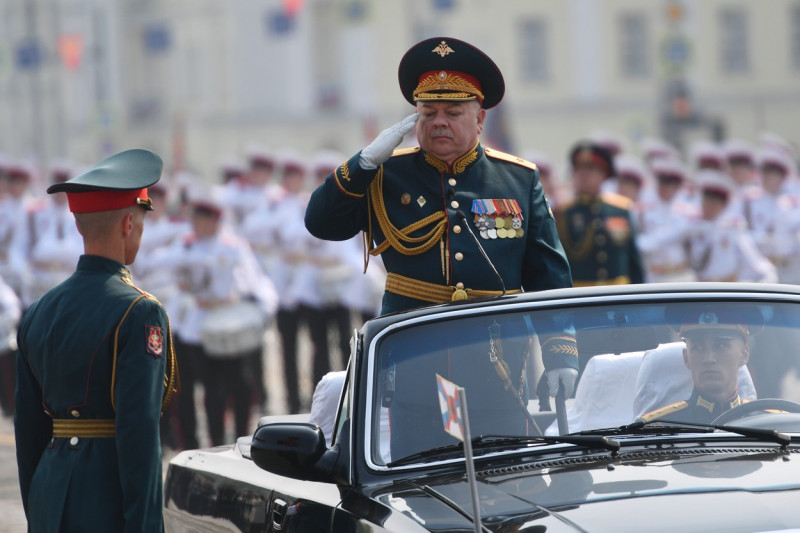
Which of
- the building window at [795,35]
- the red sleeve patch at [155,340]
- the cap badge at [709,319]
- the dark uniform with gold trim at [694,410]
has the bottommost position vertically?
the dark uniform with gold trim at [694,410]

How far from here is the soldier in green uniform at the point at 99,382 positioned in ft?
16.3

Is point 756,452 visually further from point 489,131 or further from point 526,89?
point 526,89

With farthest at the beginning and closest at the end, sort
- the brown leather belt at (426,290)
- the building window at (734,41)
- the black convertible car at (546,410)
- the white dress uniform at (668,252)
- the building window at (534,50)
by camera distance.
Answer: the building window at (534,50), the building window at (734,41), the white dress uniform at (668,252), the brown leather belt at (426,290), the black convertible car at (546,410)

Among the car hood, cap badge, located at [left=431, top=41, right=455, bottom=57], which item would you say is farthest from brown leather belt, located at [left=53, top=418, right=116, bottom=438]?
cap badge, located at [left=431, top=41, right=455, bottom=57]

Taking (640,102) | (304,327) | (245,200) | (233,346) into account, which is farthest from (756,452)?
(640,102)

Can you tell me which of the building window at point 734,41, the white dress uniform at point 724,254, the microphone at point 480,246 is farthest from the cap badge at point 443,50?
the building window at point 734,41

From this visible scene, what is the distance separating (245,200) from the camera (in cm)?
1902

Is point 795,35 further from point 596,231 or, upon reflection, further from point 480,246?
point 480,246

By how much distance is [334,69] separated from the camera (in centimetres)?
6988

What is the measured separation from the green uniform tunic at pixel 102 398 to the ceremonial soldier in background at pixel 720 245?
10.1 metres

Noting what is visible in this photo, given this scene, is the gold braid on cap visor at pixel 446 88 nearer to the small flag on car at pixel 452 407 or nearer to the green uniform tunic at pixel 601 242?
the small flag on car at pixel 452 407

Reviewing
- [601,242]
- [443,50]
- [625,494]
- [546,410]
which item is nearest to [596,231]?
[601,242]

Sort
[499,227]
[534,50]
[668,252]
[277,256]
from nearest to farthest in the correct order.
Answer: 1. [499,227]
2. [668,252]
3. [277,256]
4. [534,50]

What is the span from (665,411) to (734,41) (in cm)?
5603
